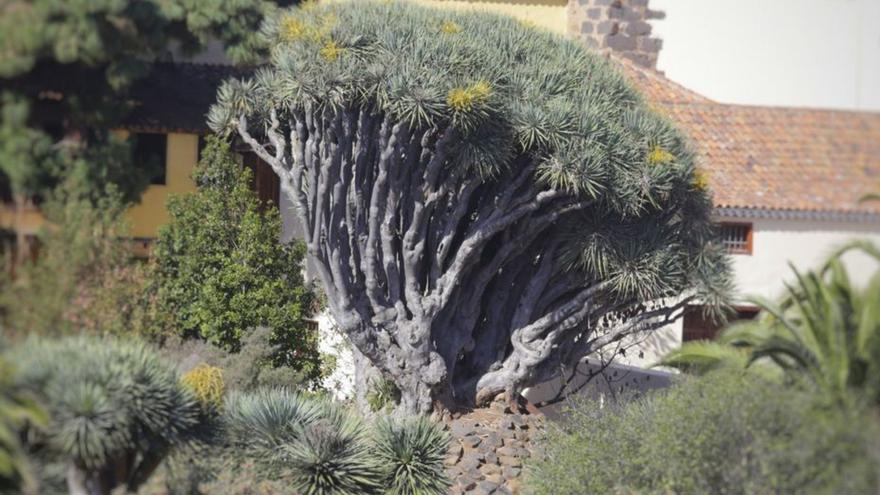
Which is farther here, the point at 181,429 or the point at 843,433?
the point at 181,429

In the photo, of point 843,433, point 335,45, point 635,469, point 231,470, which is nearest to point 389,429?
point 231,470

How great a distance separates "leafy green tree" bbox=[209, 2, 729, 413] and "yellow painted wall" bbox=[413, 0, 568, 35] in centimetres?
390

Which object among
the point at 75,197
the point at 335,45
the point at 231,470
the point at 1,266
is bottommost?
the point at 231,470

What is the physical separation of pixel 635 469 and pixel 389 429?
2.40m

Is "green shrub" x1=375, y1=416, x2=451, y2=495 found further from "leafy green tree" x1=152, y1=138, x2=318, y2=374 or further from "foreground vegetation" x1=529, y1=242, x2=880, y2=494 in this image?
"leafy green tree" x1=152, y1=138, x2=318, y2=374

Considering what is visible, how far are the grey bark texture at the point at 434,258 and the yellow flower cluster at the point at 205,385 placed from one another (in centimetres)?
240

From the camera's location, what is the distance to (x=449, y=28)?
1291 centimetres

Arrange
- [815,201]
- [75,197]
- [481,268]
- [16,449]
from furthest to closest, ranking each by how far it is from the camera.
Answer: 1. [481,268]
2. [815,201]
3. [75,197]
4. [16,449]

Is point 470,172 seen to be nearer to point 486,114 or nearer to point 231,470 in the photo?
point 486,114

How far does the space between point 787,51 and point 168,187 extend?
6684 mm

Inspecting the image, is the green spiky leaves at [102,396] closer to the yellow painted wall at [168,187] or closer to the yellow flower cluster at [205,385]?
the yellow flower cluster at [205,385]

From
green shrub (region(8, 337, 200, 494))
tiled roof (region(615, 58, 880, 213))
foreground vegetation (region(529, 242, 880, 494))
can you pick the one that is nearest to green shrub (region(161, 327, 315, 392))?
green shrub (region(8, 337, 200, 494))

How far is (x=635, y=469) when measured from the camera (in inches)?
428

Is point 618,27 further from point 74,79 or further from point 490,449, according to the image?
point 74,79
